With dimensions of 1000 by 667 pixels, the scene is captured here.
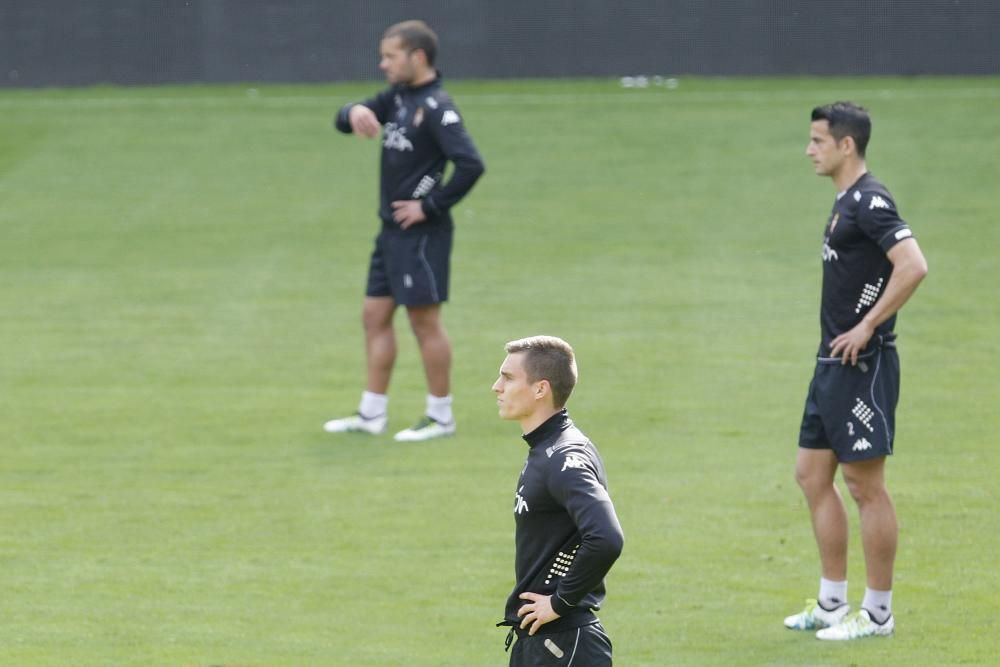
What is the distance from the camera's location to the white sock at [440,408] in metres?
11.0

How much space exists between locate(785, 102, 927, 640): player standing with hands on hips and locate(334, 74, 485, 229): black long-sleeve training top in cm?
386

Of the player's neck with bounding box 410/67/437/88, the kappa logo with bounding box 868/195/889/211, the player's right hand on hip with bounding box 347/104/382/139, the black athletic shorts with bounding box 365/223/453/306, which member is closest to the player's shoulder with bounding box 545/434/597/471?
the kappa logo with bounding box 868/195/889/211

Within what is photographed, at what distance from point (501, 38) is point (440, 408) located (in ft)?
49.5

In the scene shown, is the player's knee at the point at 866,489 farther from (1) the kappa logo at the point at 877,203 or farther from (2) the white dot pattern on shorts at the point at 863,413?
(1) the kappa logo at the point at 877,203

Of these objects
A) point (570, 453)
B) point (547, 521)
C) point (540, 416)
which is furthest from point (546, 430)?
point (547, 521)

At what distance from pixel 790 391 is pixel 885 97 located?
12404 millimetres

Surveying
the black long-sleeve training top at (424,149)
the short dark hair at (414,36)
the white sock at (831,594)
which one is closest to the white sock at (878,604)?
the white sock at (831,594)

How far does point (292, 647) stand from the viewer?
7.34 meters

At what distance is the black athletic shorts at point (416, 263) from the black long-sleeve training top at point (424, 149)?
0.09m

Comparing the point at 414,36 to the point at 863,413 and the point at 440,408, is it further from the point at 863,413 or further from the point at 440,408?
the point at 863,413

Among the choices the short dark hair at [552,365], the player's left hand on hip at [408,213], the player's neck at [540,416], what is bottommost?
the player's left hand on hip at [408,213]

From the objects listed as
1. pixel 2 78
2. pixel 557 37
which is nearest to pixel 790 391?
pixel 557 37

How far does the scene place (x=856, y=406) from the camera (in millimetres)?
7164

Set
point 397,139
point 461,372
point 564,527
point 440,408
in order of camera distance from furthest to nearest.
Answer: point 461,372 → point 440,408 → point 397,139 → point 564,527
